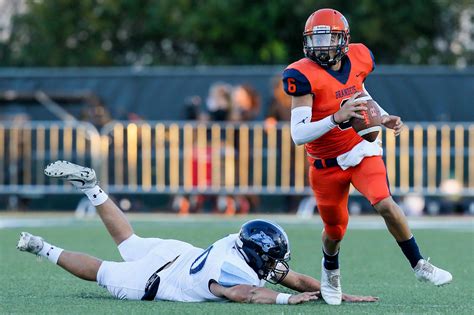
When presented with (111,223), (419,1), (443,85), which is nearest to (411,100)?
(443,85)

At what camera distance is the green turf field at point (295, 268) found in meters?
6.97

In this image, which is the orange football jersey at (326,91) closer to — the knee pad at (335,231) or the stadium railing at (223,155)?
the knee pad at (335,231)

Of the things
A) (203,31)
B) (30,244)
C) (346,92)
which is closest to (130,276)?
(30,244)

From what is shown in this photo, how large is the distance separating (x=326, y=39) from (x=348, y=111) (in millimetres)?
626

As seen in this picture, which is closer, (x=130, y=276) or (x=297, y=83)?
(x=130, y=276)

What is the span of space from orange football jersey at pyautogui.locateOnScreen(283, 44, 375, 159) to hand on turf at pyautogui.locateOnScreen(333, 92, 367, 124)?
331 millimetres

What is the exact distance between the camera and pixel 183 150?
17.5m

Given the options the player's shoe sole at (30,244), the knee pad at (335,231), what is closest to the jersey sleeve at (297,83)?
the knee pad at (335,231)

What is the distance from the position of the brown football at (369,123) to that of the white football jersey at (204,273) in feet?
3.20

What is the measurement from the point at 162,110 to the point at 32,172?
80.6 inches

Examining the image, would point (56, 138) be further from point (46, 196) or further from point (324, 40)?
point (324, 40)

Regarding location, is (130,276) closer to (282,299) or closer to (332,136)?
(282,299)

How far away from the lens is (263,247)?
23.1ft

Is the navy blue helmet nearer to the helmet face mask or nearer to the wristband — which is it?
the wristband
